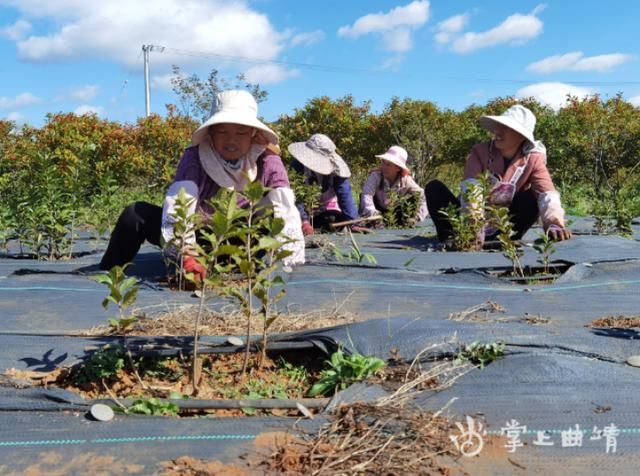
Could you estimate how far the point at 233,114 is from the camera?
3.28m

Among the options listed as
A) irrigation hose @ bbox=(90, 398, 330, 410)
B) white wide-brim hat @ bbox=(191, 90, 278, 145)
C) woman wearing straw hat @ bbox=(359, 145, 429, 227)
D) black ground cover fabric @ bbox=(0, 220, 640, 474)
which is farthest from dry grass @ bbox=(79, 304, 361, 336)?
woman wearing straw hat @ bbox=(359, 145, 429, 227)

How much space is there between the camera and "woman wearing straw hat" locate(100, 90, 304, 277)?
3379 mm

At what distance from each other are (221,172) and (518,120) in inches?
78.1

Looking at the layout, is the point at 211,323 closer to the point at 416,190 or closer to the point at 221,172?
the point at 221,172

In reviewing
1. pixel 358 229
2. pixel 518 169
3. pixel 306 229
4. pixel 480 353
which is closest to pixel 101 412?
pixel 480 353

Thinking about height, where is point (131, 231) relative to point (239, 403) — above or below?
above

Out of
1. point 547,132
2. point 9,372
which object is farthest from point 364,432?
point 547,132

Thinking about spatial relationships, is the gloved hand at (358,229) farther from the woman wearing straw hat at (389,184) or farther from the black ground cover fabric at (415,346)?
the black ground cover fabric at (415,346)

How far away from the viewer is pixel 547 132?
10.3 m

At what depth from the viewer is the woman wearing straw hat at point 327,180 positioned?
563 cm

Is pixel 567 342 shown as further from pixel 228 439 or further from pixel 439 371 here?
pixel 228 439

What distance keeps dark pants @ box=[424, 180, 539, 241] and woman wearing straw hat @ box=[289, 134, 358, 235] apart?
0.97 metres

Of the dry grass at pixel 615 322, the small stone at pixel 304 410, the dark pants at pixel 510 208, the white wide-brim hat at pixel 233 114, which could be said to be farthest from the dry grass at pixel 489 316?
the dark pants at pixel 510 208

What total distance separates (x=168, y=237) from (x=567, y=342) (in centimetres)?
184
